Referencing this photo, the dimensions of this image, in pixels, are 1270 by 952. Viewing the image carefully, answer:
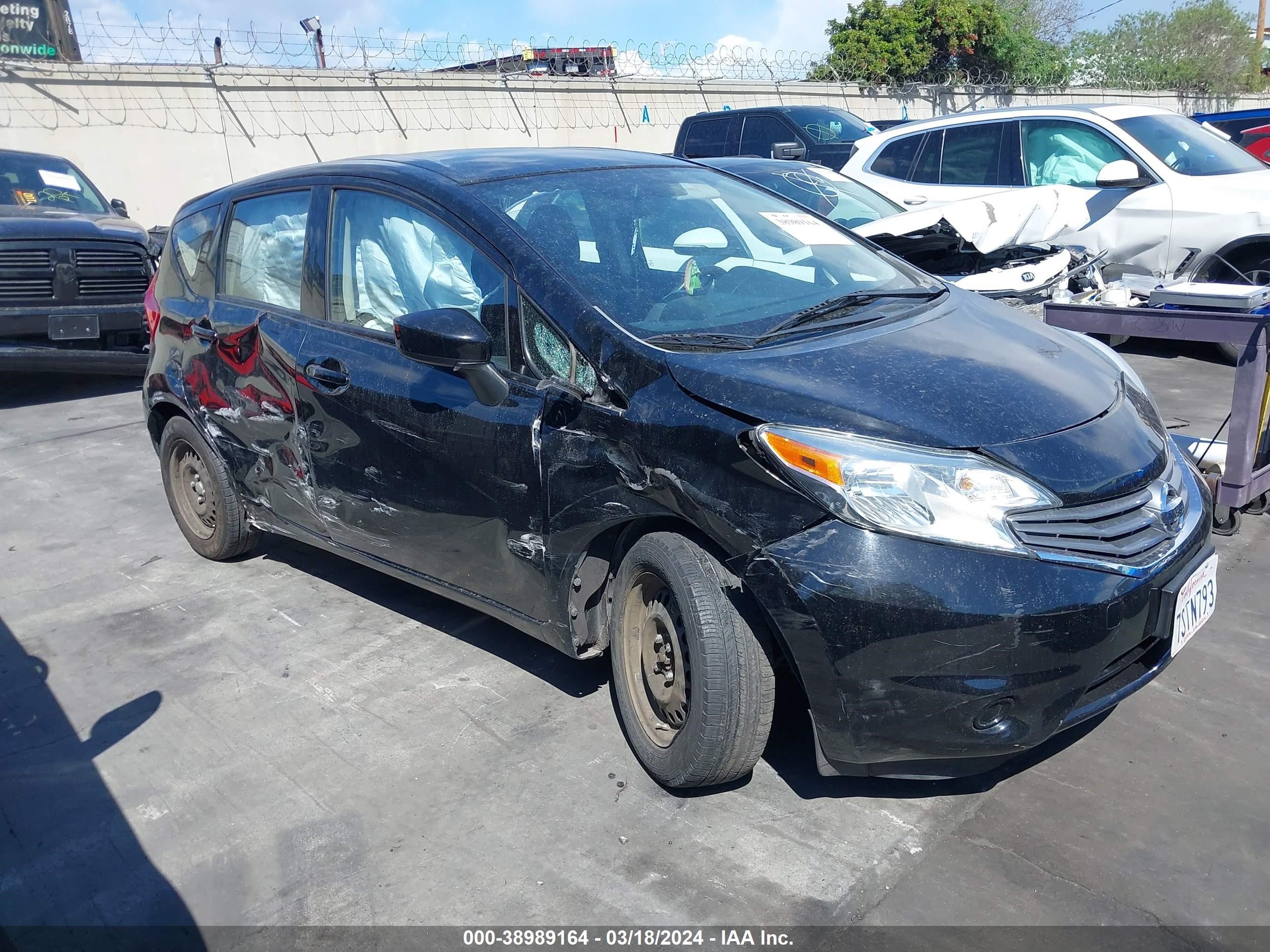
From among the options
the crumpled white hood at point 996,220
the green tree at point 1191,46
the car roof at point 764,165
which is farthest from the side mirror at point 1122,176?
the green tree at point 1191,46

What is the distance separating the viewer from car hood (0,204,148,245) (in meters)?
8.44

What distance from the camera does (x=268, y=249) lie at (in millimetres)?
4434

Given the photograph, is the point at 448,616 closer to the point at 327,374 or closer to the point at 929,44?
the point at 327,374

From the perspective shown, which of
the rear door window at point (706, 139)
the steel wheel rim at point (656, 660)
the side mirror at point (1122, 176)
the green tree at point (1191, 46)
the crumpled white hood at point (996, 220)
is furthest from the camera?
the green tree at point (1191, 46)

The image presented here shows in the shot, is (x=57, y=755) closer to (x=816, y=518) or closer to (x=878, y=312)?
(x=816, y=518)

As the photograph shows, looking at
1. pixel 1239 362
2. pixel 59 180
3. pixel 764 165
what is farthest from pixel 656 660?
pixel 59 180

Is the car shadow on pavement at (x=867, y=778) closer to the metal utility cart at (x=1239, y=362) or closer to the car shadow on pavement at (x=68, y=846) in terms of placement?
the metal utility cart at (x=1239, y=362)

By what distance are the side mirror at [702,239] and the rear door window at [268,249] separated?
4.91 ft

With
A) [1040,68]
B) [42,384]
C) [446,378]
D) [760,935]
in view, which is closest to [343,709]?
[446,378]

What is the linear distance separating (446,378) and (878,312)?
Answer: 1.41 m

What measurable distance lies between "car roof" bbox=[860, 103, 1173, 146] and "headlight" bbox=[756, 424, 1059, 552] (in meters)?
6.63

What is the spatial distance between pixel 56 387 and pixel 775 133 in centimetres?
830

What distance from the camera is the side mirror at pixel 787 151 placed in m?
10.9

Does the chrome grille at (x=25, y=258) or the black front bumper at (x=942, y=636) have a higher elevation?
the chrome grille at (x=25, y=258)
